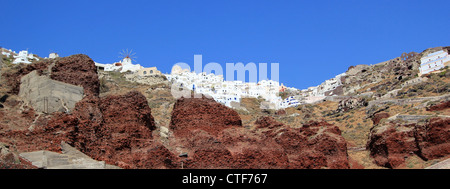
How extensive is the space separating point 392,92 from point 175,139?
3368 cm

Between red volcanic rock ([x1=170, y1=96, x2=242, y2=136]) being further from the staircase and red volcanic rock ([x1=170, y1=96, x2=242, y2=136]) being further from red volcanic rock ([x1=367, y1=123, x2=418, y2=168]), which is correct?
red volcanic rock ([x1=367, y1=123, x2=418, y2=168])

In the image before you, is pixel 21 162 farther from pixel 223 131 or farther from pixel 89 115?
pixel 223 131

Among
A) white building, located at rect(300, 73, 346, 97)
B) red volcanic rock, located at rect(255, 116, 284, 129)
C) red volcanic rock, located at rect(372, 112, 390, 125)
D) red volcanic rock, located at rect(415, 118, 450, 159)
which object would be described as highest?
white building, located at rect(300, 73, 346, 97)

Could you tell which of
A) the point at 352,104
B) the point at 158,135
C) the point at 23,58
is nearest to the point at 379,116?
the point at 352,104

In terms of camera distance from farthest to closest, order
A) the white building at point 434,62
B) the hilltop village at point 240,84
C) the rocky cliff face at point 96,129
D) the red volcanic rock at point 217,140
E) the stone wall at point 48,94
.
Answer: the hilltop village at point 240,84 → the white building at point 434,62 → the stone wall at point 48,94 → the red volcanic rock at point 217,140 → the rocky cliff face at point 96,129

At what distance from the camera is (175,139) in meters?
28.0

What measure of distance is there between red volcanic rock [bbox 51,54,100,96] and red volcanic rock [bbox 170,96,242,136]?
548 centimetres

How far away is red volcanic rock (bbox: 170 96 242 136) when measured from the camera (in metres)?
28.6

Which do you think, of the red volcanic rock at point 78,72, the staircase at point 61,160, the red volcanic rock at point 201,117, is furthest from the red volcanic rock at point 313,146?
the red volcanic rock at point 78,72

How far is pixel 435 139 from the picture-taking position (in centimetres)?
2752

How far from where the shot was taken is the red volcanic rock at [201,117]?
1128 inches

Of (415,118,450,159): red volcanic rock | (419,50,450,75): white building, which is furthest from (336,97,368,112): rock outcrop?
(415,118,450,159): red volcanic rock

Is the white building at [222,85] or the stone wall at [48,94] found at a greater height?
the white building at [222,85]

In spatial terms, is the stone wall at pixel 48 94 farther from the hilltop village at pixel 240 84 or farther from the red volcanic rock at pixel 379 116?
the hilltop village at pixel 240 84
